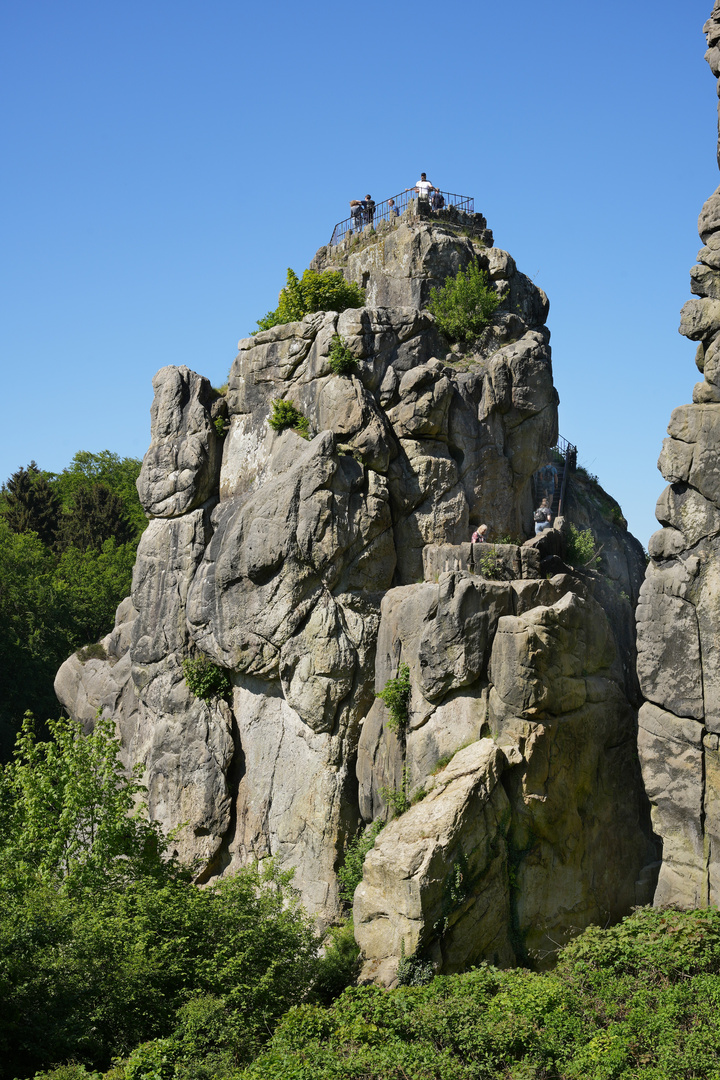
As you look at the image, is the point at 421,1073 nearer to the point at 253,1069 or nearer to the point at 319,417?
the point at 253,1069

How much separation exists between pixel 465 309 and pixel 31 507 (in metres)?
30.3

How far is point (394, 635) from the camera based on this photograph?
26109mm

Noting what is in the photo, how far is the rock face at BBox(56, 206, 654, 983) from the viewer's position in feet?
76.5

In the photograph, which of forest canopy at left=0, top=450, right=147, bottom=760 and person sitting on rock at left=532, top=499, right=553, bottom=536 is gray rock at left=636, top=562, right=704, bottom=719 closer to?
person sitting on rock at left=532, top=499, right=553, bottom=536

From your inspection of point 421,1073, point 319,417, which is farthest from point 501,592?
point 421,1073

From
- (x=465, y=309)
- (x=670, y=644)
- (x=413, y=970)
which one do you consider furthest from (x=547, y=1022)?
(x=465, y=309)

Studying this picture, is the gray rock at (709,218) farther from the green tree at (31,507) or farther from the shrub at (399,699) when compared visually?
the green tree at (31,507)

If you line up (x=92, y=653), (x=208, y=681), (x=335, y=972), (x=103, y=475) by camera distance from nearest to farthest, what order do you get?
(x=335, y=972)
(x=208, y=681)
(x=92, y=653)
(x=103, y=475)

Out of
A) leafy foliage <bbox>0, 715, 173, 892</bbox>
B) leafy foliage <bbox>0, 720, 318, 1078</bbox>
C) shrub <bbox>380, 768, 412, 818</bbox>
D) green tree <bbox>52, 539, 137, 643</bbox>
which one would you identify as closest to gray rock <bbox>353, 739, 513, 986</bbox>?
shrub <bbox>380, 768, 412, 818</bbox>

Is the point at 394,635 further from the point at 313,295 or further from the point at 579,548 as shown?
the point at 313,295

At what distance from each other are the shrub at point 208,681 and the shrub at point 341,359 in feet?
31.0

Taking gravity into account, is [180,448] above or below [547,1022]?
above

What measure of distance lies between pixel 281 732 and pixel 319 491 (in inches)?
273

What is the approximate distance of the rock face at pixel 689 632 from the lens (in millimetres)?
21844
